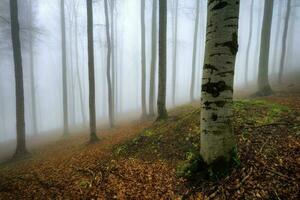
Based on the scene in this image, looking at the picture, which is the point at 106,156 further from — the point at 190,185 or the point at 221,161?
the point at 221,161

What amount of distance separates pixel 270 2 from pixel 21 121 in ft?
50.6

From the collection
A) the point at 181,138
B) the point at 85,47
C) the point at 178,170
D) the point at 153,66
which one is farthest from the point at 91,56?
the point at 85,47

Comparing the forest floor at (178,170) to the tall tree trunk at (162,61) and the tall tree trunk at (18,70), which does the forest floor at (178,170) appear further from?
the tall tree trunk at (18,70)

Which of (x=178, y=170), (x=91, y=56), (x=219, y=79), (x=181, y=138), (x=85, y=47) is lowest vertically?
(x=178, y=170)

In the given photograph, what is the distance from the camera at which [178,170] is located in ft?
16.4

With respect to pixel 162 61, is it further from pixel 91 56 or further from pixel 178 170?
pixel 178 170

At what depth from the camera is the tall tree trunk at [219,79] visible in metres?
3.79

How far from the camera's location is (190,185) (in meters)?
4.28

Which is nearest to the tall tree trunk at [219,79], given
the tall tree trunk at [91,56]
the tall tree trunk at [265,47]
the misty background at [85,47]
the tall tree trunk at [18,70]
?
the tall tree trunk at [91,56]

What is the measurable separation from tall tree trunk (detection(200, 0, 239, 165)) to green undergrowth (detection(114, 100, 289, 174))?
1014 millimetres

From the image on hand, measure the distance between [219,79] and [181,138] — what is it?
3.09 m

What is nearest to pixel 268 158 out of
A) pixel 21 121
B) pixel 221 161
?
pixel 221 161

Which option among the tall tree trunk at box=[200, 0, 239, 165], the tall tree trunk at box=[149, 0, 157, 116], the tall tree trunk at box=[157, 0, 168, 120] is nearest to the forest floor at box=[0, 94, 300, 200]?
the tall tree trunk at box=[200, 0, 239, 165]

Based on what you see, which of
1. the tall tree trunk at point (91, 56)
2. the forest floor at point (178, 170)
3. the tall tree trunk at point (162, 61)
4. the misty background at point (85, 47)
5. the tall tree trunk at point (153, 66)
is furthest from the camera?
the misty background at point (85, 47)
